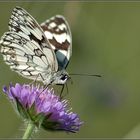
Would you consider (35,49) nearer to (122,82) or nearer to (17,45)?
(17,45)

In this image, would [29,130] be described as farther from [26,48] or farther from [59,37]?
[59,37]

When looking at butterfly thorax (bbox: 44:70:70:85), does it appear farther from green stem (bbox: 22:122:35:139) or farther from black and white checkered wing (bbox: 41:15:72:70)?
green stem (bbox: 22:122:35:139)

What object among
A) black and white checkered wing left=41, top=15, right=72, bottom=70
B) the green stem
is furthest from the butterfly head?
Answer: the green stem

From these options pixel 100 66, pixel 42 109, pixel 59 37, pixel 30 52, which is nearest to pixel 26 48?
pixel 30 52

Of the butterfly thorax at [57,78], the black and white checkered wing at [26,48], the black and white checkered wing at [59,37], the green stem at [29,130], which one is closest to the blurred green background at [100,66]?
the black and white checkered wing at [59,37]

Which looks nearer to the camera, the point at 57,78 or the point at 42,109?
the point at 42,109
